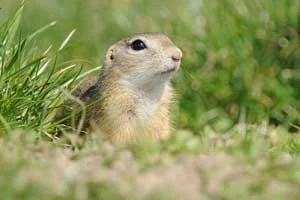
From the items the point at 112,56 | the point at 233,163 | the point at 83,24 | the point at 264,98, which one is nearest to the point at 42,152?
the point at 233,163

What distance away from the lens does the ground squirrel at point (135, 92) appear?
577cm

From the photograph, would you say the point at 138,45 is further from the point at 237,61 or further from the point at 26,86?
the point at 237,61

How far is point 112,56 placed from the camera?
250 inches

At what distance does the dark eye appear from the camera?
20.1 feet

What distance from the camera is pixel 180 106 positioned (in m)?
7.45

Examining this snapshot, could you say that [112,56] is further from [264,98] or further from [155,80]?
[264,98]

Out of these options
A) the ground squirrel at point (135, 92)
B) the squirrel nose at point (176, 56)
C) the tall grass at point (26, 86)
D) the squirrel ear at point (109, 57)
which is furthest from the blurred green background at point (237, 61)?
the tall grass at point (26, 86)

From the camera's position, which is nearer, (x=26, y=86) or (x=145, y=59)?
(x=26, y=86)

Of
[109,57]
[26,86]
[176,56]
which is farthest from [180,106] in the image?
[26,86]

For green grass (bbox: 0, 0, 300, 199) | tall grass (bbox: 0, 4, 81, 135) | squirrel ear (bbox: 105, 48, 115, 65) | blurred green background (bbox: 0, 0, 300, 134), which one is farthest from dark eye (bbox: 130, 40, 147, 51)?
blurred green background (bbox: 0, 0, 300, 134)

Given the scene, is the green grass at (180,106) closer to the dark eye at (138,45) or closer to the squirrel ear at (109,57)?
the squirrel ear at (109,57)

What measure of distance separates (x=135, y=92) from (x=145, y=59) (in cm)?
25

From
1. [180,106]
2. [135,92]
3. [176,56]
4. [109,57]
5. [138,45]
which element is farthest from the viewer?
[180,106]

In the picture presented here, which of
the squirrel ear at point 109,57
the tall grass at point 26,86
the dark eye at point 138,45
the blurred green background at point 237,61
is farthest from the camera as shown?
the blurred green background at point 237,61
